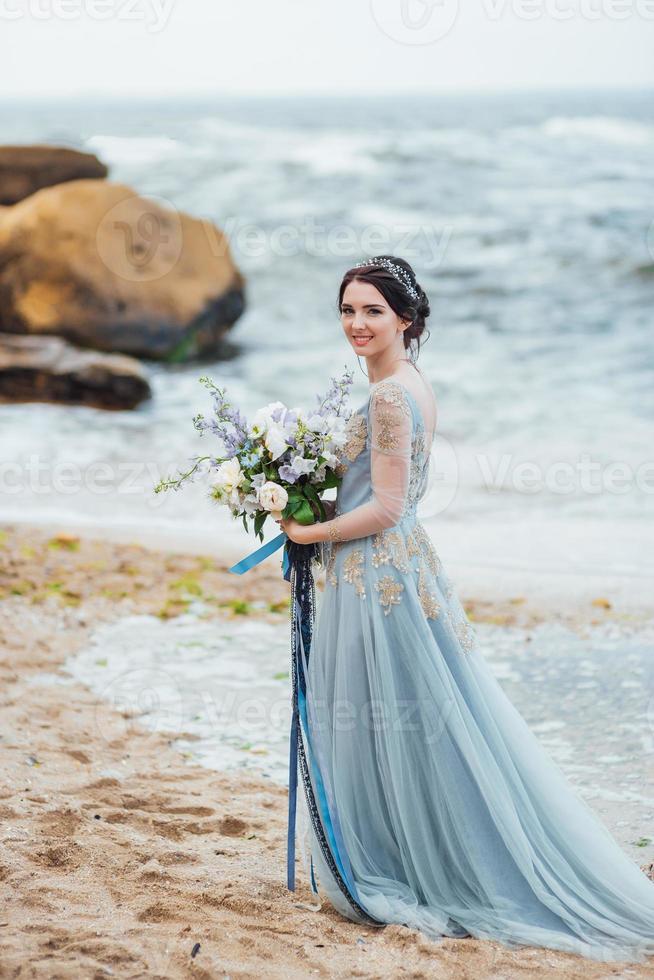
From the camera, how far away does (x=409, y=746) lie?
3102 millimetres

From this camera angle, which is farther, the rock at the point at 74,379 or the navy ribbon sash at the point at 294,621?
the rock at the point at 74,379

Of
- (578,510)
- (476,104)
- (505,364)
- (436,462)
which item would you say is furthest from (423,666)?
(476,104)

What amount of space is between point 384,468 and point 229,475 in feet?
1.44

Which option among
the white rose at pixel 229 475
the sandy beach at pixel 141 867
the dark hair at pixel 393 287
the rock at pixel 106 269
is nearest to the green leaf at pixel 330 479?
the white rose at pixel 229 475

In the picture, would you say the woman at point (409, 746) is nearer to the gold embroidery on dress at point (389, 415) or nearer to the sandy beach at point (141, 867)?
the gold embroidery on dress at point (389, 415)

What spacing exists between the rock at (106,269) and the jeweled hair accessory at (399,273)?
1114cm

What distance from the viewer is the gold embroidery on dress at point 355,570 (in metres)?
3.15

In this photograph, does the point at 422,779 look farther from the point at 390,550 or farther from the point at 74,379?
the point at 74,379

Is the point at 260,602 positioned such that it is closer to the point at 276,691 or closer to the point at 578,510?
the point at 276,691

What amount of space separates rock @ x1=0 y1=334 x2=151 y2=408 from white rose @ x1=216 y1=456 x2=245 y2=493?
9675mm

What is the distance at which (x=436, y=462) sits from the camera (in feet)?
35.5

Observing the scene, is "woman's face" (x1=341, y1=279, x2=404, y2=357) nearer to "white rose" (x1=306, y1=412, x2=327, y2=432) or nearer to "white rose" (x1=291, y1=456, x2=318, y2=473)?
"white rose" (x1=306, y1=412, x2=327, y2=432)

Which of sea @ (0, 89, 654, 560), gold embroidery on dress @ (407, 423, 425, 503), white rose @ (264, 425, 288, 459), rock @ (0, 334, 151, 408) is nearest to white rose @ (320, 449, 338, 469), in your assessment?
white rose @ (264, 425, 288, 459)

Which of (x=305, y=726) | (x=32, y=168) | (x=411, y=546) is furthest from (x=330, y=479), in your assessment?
(x=32, y=168)
